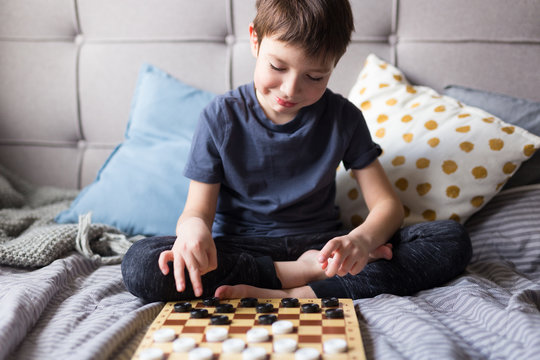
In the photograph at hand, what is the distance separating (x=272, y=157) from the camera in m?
1.13

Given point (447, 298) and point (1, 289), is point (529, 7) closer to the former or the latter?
point (447, 298)

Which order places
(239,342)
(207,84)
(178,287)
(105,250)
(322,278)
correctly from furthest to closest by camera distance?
(207,84) < (105,250) < (322,278) < (178,287) < (239,342)

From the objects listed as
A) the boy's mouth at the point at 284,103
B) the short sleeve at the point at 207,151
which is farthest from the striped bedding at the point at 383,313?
the boy's mouth at the point at 284,103

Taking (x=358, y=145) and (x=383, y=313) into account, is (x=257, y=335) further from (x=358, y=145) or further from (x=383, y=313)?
(x=358, y=145)

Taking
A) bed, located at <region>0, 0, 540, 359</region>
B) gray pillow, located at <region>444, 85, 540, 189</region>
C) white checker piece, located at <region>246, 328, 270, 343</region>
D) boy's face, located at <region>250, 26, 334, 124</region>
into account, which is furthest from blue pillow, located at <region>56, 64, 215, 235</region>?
gray pillow, located at <region>444, 85, 540, 189</region>

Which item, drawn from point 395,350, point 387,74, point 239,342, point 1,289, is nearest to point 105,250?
point 1,289

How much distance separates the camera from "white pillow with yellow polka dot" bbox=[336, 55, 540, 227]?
122cm

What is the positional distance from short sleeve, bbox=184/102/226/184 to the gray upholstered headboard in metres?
0.43

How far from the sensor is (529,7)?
1.41 meters

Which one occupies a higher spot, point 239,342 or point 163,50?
point 163,50

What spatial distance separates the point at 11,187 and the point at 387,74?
108 centimetres

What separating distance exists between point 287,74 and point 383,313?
46cm

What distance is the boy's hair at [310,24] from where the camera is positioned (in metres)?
0.95

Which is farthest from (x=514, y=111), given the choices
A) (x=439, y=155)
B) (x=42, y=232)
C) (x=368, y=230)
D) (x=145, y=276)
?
(x=42, y=232)
